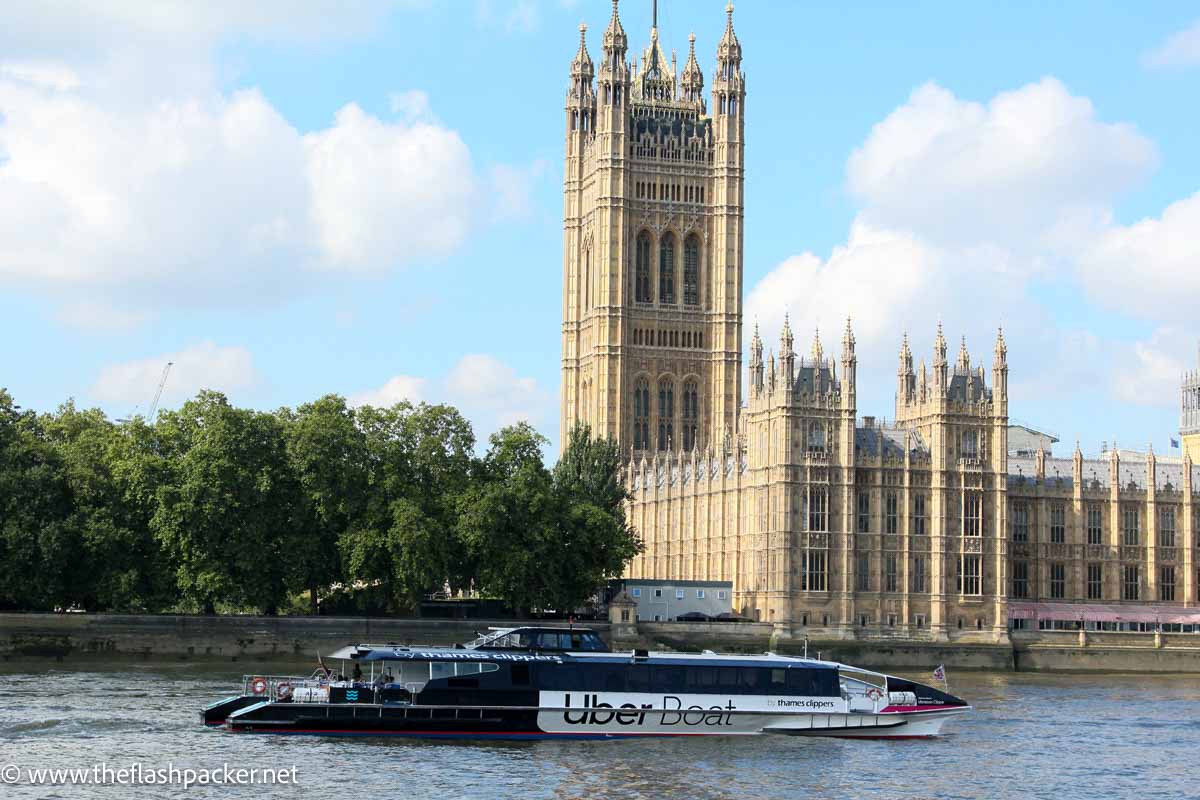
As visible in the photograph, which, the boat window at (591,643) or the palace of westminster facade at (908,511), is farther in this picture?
Answer: the palace of westminster facade at (908,511)

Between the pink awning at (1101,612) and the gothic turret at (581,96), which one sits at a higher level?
the gothic turret at (581,96)

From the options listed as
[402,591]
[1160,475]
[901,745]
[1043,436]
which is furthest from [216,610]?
[1043,436]

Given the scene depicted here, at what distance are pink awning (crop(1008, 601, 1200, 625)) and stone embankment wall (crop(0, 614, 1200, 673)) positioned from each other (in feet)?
20.3

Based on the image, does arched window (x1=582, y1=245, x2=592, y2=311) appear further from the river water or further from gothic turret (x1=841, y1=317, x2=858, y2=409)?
the river water

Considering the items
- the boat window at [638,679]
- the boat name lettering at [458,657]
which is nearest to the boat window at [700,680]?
the boat window at [638,679]

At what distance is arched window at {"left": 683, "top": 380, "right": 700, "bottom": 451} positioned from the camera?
182 meters

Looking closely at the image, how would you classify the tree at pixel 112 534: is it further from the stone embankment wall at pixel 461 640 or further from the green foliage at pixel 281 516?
the stone embankment wall at pixel 461 640

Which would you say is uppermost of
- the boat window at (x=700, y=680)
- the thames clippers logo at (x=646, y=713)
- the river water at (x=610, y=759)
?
the boat window at (x=700, y=680)

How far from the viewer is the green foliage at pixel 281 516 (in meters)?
111

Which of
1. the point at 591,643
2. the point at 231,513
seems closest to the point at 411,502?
the point at 231,513

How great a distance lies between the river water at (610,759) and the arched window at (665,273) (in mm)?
100974

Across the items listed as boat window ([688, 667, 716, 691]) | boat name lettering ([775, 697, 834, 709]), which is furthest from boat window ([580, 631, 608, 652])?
boat name lettering ([775, 697, 834, 709])

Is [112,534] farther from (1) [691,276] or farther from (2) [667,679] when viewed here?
(1) [691,276]

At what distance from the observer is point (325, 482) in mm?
114375
